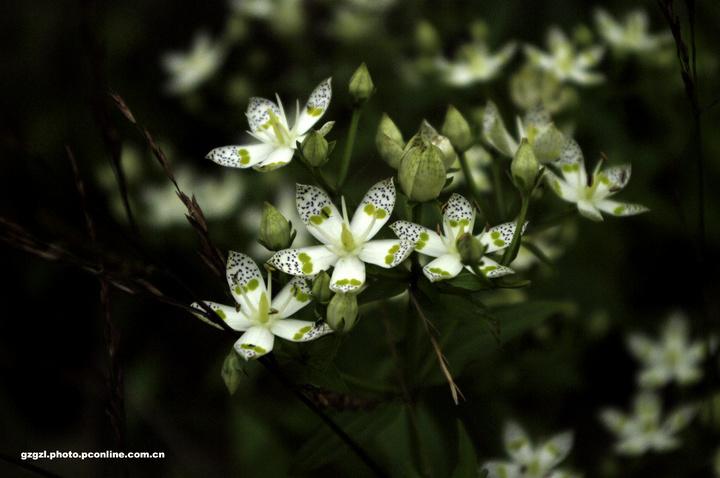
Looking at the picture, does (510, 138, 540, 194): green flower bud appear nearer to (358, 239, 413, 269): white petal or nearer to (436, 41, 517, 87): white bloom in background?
(358, 239, 413, 269): white petal

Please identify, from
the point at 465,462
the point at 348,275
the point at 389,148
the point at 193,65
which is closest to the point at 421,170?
the point at 389,148

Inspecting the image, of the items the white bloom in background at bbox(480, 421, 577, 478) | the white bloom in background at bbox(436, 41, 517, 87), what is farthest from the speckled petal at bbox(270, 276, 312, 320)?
the white bloom in background at bbox(436, 41, 517, 87)

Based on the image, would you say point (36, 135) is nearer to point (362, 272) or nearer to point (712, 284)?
point (362, 272)

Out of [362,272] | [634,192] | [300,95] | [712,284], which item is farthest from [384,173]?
[362,272]

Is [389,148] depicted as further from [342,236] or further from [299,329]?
[299,329]

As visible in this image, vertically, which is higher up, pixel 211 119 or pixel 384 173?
pixel 211 119

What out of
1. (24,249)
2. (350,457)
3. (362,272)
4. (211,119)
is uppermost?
A: (211,119)
